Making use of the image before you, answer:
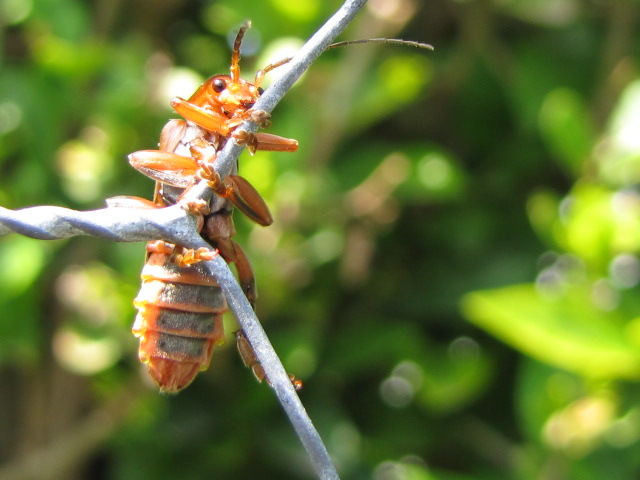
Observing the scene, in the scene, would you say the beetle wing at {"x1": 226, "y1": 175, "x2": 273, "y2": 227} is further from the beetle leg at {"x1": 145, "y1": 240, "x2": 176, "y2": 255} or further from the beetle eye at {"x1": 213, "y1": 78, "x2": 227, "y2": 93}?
the beetle eye at {"x1": 213, "y1": 78, "x2": 227, "y2": 93}

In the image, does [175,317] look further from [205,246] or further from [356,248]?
[356,248]

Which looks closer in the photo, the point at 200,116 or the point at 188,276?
the point at 188,276

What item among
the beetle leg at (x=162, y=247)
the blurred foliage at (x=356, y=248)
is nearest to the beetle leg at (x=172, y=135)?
the beetle leg at (x=162, y=247)

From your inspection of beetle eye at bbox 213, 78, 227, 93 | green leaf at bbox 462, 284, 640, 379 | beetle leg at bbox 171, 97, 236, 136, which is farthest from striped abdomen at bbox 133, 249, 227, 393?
green leaf at bbox 462, 284, 640, 379

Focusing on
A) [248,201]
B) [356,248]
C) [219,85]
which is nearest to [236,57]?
[219,85]

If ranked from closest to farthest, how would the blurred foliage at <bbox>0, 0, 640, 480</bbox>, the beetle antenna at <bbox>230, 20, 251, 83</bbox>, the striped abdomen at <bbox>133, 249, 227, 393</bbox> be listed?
1. the striped abdomen at <bbox>133, 249, 227, 393</bbox>
2. the beetle antenna at <bbox>230, 20, 251, 83</bbox>
3. the blurred foliage at <bbox>0, 0, 640, 480</bbox>

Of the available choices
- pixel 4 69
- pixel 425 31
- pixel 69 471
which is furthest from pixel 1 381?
pixel 425 31
